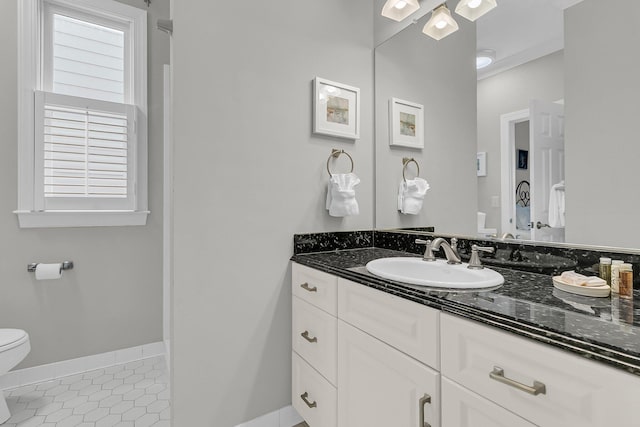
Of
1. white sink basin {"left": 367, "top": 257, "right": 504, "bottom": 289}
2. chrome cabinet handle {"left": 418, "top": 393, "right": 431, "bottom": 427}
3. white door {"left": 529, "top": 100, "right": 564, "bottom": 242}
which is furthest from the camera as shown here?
white door {"left": 529, "top": 100, "right": 564, "bottom": 242}

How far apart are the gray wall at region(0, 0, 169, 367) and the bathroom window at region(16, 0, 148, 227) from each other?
0.21 feet

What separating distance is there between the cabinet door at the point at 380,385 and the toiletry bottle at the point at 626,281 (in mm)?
597

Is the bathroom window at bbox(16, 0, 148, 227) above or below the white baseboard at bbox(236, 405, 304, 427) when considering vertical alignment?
above

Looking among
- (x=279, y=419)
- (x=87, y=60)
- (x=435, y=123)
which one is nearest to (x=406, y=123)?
(x=435, y=123)

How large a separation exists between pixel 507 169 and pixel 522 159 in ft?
0.29

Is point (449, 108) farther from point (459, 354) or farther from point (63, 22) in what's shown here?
point (63, 22)

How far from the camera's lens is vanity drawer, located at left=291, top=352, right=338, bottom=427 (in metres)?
1.35

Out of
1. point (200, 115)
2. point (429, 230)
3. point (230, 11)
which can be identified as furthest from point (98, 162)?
point (429, 230)

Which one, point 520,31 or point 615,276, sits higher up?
point 520,31

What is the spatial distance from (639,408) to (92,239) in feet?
8.75

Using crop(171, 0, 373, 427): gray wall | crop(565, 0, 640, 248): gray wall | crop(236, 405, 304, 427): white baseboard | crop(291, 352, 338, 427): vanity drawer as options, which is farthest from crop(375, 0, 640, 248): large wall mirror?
crop(236, 405, 304, 427): white baseboard

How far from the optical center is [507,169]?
4.67 feet

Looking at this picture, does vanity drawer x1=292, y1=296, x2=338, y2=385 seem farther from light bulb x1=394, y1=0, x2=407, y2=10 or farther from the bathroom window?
light bulb x1=394, y1=0, x2=407, y2=10

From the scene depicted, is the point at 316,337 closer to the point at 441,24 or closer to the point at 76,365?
the point at 441,24
